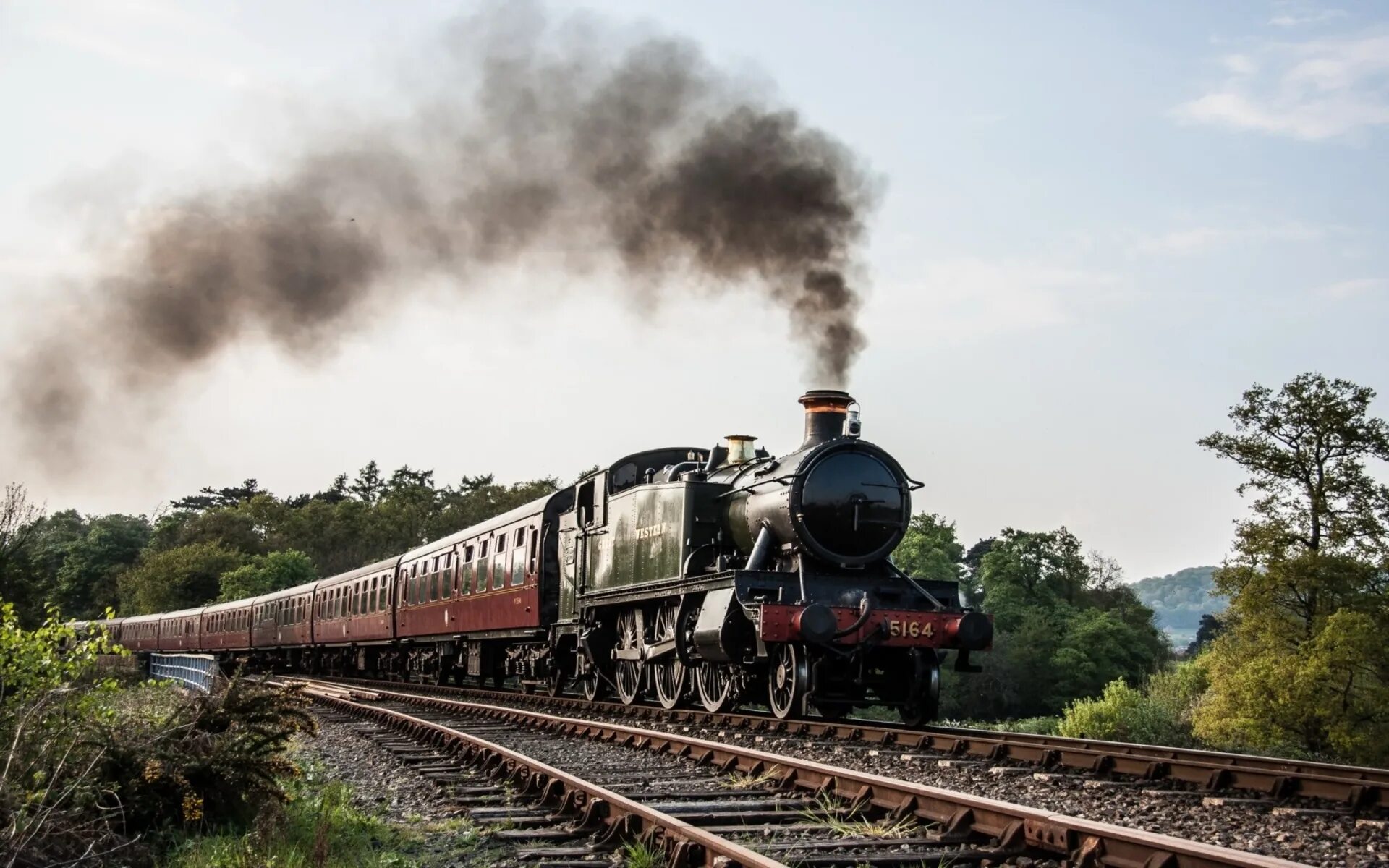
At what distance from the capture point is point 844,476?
40.2 feet

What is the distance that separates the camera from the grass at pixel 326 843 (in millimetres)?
5426

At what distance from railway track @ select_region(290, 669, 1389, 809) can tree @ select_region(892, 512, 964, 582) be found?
145 feet

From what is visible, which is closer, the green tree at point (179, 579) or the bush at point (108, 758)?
the bush at point (108, 758)

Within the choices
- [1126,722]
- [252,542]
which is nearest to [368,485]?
[252,542]

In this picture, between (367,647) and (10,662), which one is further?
(367,647)

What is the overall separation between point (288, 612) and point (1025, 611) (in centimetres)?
3835

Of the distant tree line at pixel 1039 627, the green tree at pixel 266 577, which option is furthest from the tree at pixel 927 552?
the green tree at pixel 266 577

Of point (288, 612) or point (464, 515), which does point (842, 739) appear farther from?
point (464, 515)

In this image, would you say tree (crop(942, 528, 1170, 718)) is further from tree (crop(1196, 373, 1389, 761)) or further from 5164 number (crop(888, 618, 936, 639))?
5164 number (crop(888, 618, 936, 639))

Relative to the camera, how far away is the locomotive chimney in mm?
12695

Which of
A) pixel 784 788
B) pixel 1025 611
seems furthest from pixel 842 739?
pixel 1025 611

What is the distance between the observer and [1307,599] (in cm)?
3022

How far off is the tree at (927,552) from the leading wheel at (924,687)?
43.1 meters

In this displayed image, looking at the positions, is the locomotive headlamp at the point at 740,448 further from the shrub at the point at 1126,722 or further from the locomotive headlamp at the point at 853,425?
the shrub at the point at 1126,722
